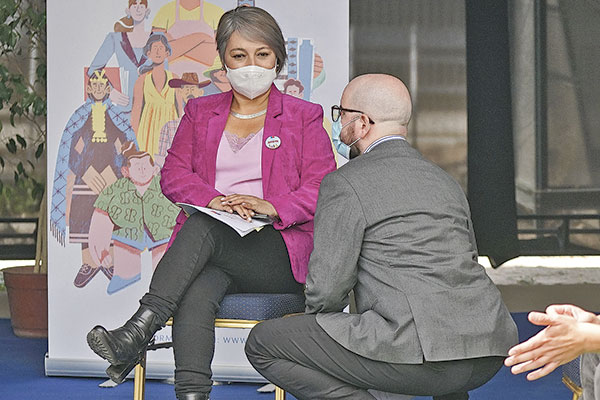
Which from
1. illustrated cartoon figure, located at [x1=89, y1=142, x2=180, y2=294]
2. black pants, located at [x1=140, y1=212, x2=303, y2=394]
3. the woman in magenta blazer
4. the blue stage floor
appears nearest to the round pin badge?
the woman in magenta blazer

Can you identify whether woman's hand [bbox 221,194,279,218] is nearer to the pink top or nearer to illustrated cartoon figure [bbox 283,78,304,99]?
the pink top

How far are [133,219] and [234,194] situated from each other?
1197 millimetres

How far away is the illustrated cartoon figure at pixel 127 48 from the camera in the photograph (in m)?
3.83

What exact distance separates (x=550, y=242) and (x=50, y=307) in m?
4.60

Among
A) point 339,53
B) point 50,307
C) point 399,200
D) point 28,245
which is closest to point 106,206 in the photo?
point 50,307

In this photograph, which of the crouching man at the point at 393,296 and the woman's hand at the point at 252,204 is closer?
the crouching man at the point at 393,296

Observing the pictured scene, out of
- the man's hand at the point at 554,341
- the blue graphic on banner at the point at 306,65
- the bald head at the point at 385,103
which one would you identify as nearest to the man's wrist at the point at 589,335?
the man's hand at the point at 554,341

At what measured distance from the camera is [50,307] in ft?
12.9

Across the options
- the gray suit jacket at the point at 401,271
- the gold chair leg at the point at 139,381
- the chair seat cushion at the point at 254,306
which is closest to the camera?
the gray suit jacket at the point at 401,271

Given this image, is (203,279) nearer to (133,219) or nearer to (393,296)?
(393,296)

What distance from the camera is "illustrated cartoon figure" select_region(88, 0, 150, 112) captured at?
3830 mm

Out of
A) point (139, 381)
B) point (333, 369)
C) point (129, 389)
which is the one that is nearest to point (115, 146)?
point (129, 389)

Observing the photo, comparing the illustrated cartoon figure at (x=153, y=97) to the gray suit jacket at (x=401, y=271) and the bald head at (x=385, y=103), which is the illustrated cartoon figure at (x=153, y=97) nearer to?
the bald head at (x=385, y=103)

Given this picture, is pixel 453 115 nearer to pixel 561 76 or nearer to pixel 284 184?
pixel 561 76
